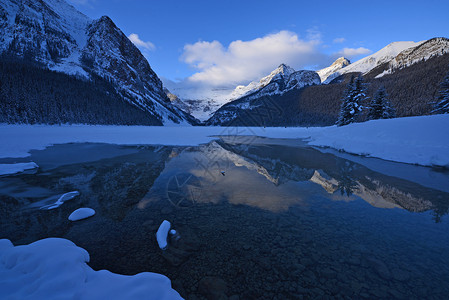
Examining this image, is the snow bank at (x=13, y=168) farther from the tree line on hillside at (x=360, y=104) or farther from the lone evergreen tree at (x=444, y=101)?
the lone evergreen tree at (x=444, y=101)

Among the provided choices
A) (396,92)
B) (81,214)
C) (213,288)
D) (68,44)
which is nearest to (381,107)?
(213,288)

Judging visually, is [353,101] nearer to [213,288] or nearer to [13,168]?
[213,288]

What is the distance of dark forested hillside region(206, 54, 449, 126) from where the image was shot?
58219 mm

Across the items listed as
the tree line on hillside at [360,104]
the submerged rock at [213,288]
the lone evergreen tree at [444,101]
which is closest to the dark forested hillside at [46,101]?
the submerged rock at [213,288]

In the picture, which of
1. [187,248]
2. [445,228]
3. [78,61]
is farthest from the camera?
[78,61]

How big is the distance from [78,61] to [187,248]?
18687 cm

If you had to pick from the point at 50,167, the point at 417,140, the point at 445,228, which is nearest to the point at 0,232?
the point at 50,167

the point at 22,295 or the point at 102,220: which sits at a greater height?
the point at 22,295

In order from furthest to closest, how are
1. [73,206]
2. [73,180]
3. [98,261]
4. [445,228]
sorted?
[73,180], [73,206], [445,228], [98,261]

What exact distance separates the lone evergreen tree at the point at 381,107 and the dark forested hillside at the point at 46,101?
89143mm

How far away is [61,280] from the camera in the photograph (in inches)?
103

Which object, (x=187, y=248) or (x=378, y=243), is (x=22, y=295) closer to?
(x=187, y=248)

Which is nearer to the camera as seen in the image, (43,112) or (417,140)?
(417,140)

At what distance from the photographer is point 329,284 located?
3180 millimetres
